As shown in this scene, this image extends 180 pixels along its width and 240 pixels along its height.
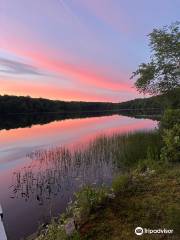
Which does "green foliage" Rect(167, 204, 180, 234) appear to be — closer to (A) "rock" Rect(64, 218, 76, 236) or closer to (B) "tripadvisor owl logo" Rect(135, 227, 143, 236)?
(B) "tripadvisor owl logo" Rect(135, 227, 143, 236)

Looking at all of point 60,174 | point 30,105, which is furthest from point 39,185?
point 30,105

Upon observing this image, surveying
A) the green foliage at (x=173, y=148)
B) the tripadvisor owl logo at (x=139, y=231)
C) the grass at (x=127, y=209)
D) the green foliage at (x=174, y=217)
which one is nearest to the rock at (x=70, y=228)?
the grass at (x=127, y=209)

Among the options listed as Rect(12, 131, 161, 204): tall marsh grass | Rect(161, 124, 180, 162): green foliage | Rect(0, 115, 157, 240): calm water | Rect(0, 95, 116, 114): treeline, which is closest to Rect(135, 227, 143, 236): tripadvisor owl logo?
Rect(0, 115, 157, 240): calm water

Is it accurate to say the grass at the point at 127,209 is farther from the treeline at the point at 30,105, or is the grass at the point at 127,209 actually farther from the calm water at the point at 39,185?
the treeline at the point at 30,105

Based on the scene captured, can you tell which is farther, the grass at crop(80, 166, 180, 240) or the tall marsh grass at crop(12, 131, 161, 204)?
the tall marsh grass at crop(12, 131, 161, 204)

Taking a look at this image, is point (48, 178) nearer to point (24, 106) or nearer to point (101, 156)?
point (101, 156)

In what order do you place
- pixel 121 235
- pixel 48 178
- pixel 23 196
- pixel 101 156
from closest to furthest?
pixel 121 235 → pixel 23 196 → pixel 48 178 → pixel 101 156

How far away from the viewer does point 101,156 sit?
1800cm

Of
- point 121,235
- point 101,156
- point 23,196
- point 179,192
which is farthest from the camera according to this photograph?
point 101,156

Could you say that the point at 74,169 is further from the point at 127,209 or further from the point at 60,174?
the point at 127,209

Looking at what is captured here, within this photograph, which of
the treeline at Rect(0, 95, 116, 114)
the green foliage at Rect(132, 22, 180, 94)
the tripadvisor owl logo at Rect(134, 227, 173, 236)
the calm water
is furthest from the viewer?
the treeline at Rect(0, 95, 116, 114)

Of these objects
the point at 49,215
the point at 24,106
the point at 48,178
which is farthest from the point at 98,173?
the point at 24,106

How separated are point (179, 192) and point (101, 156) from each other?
11.5 m

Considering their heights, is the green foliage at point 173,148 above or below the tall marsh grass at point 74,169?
above
